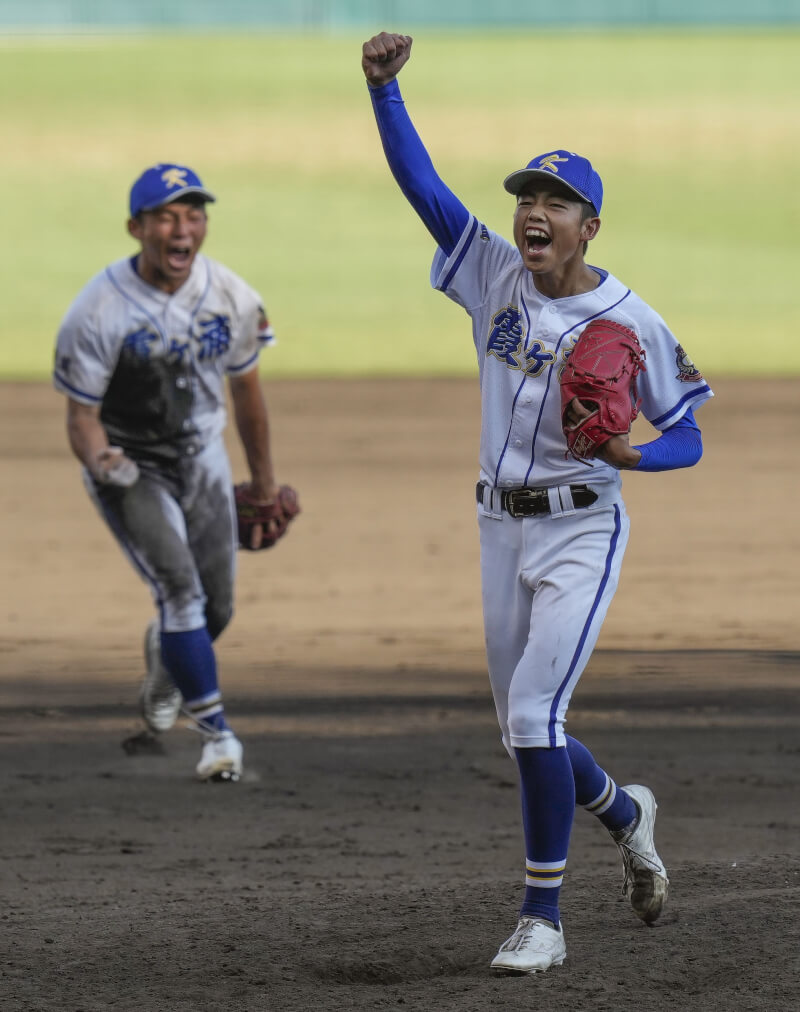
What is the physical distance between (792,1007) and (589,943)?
2.35ft

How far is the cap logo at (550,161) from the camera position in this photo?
4.38 meters

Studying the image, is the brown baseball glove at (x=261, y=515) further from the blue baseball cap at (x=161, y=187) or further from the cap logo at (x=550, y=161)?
the cap logo at (x=550, y=161)

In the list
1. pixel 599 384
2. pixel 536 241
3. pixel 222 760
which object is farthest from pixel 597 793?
pixel 222 760

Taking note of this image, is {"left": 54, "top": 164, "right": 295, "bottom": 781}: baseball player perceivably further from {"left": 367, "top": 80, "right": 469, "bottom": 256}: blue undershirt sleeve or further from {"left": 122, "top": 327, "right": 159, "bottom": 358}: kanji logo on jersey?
{"left": 367, "top": 80, "right": 469, "bottom": 256}: blue undershirt sleeve

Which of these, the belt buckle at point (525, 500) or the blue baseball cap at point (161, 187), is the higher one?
the blue baseball cap at point (161, 187)

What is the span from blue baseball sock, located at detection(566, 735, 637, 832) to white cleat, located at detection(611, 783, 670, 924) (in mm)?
38

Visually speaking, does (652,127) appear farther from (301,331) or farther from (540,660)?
(540,660)

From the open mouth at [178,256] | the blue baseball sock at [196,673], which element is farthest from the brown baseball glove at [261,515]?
the open mouth at [178,256]

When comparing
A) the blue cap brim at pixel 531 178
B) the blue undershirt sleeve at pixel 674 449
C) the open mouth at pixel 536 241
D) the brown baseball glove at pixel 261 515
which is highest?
the blue cap brim at pixel 531 178

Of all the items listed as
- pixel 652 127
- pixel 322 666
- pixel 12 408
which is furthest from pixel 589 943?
pixel 652 127

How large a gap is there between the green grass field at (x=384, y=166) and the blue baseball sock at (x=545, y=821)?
16091 millimetres

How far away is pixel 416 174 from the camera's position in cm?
463

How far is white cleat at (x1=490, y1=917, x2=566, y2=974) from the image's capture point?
4180 mm

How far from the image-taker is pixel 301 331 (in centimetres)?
2403
